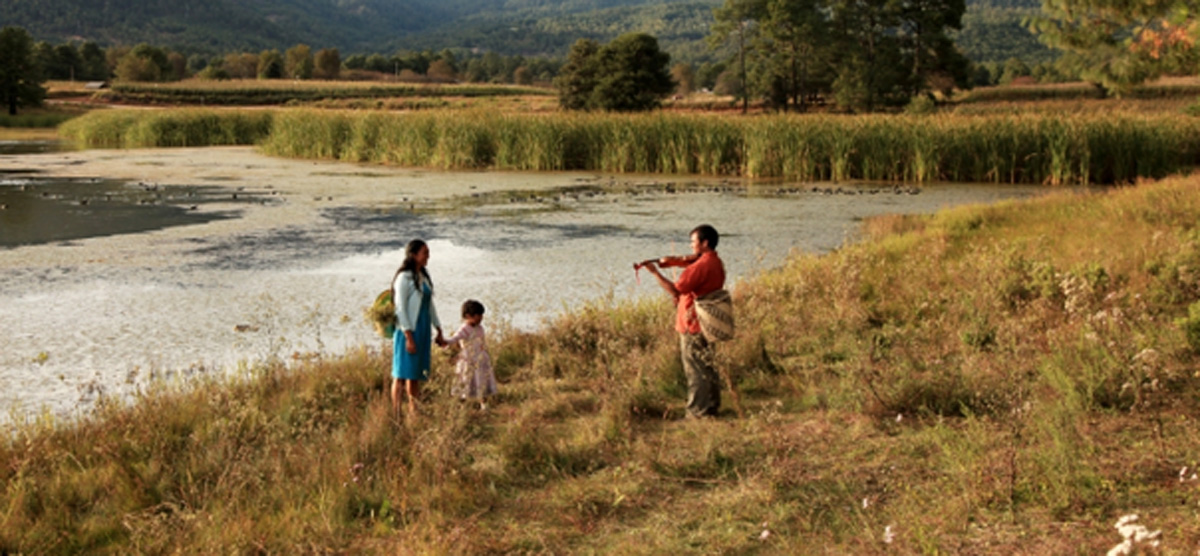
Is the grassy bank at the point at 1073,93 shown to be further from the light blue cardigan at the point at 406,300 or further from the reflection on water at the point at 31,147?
the light blue cardigan at the point at 406,300

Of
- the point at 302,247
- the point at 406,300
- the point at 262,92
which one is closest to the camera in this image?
the point at 406,300

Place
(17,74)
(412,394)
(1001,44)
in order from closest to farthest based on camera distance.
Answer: (412,394) → (17,74) → (1001,44)

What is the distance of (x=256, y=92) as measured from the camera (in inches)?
3103

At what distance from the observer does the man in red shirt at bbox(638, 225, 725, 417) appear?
20.5 feet

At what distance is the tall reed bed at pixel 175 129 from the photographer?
4109cm

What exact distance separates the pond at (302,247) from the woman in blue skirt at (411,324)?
1.35m

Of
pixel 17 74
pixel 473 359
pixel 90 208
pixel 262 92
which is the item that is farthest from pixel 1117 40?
pixel 262 92

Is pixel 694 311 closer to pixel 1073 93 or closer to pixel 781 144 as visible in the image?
pixel 781 144

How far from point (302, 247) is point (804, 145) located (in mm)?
14745

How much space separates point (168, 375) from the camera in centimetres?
748

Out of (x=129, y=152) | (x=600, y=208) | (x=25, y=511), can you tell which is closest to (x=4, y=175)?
(x=129, y=152)

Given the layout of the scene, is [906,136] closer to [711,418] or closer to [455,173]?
[455,173]

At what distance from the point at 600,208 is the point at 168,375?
12.2m

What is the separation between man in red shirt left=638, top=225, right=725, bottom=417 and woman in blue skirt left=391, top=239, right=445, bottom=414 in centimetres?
147
